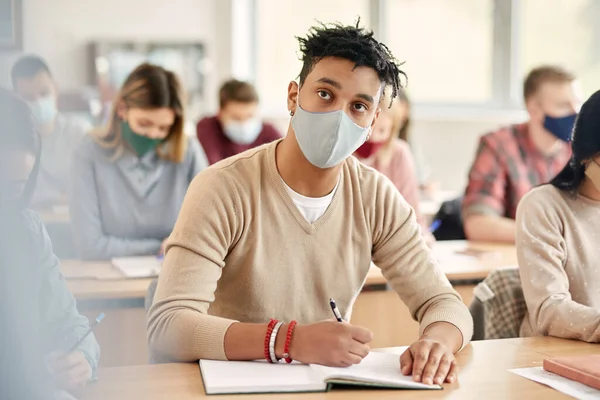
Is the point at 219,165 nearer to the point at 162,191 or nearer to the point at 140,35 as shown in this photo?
the point at 162,191

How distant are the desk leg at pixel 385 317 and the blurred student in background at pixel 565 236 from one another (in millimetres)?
736

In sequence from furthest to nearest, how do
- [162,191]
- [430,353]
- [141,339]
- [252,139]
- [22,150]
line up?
[252,139]
[162,191]
[141,339]
[430,353]
[22,150]

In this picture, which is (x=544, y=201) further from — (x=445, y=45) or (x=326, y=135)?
(x=445, y=45)

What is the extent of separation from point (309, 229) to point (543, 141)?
1943 mm

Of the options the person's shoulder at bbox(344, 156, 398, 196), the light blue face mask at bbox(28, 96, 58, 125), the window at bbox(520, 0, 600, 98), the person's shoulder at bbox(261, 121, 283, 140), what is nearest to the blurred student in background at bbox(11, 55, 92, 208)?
the light blue face mask at bbox(28, 96, 58, 125)

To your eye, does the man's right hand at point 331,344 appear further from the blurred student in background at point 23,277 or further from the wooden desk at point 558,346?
the blurred student in background at point 23,277

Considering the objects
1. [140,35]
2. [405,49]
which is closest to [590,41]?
[405,49]

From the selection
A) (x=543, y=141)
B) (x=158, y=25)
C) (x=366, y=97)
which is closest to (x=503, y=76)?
(x=543, y=141)

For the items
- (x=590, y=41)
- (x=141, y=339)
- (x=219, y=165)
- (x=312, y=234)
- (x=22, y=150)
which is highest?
(x=590, y=41)

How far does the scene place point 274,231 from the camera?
1.63 metres

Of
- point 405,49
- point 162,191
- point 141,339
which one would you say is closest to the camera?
point 141,339

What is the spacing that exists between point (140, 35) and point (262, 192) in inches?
202

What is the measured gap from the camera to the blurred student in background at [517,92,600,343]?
182 cm

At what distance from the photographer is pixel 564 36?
196 inches
